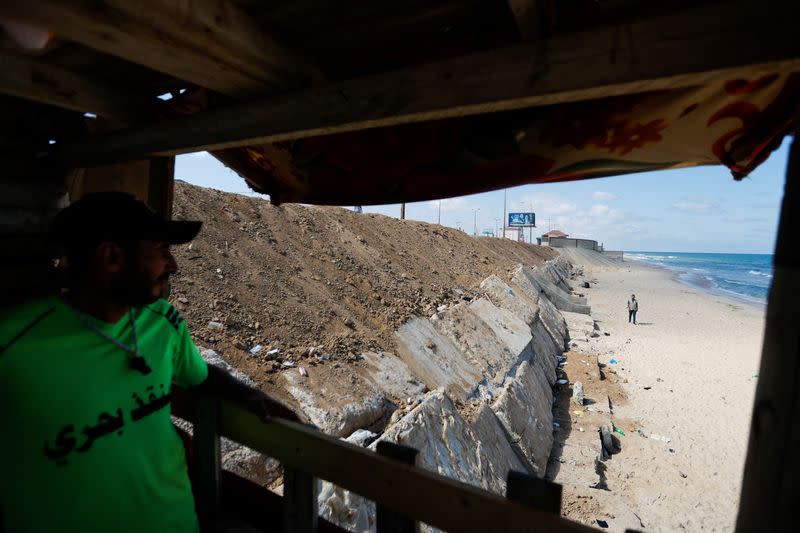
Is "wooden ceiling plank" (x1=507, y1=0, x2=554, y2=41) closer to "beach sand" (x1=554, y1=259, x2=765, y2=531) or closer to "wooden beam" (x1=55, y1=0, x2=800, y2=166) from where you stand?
"wooden beam" (x1=55, y1=0, x2=800, y2=166)

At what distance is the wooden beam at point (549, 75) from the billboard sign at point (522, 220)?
7288 centimetres

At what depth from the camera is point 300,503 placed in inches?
86.2

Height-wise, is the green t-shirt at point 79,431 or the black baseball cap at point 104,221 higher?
the black baseball cap at point 104,221

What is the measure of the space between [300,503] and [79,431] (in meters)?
1.10

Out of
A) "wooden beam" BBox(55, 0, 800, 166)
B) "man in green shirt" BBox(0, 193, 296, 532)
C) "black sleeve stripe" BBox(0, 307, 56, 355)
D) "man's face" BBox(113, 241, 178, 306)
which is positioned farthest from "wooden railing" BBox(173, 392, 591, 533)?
"wooden beam" BBox(55, 0, 800, 166)

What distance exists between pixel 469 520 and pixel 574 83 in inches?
68.9

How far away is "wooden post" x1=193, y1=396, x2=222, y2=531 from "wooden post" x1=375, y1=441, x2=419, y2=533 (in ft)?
3.68

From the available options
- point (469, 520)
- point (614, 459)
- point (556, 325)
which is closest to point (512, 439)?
point (614, 459)

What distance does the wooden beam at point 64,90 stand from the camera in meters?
2.39

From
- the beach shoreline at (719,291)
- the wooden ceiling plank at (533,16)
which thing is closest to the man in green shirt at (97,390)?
the wooden ceiling plank at (533,16)

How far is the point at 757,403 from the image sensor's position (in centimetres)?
112

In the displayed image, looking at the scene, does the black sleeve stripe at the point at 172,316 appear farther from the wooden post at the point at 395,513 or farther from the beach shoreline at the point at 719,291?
the beach shoreline at the point at 719,291

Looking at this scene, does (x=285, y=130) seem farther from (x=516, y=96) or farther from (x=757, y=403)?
(x=757, y=403)

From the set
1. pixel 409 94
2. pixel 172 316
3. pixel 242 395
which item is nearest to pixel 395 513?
pixel 242 395
